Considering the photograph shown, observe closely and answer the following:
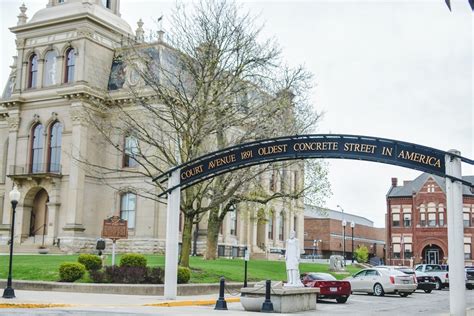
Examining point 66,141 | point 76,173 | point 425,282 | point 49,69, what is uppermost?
point 49,69

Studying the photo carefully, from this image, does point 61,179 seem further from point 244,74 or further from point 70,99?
point 244,74

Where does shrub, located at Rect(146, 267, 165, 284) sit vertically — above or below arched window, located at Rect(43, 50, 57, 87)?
below

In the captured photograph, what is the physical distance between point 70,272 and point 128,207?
3029cm

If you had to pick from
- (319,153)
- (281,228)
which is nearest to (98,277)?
(319,153)

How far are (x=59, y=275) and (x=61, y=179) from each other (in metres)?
29.2

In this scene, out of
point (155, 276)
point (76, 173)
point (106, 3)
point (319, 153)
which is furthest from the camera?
point (106, 3)

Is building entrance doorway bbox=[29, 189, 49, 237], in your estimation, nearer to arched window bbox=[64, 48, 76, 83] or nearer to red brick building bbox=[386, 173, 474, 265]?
arched window bbox=[64, 48, 76, 83]

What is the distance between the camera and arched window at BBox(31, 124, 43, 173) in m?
59.2

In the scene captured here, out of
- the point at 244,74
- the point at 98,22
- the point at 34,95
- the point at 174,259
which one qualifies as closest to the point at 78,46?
the point at 98,22

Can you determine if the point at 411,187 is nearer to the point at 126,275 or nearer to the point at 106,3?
the point at 106,3

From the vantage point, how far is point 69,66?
2290 inches

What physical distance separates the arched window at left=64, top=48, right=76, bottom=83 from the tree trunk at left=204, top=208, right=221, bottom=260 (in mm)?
21962

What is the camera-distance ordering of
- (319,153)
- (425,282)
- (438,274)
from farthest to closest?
1. (438,274)
2. (425,282)
3. (319,153)

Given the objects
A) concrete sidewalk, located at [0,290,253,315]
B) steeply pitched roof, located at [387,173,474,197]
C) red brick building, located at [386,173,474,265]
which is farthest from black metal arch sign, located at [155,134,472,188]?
steeply pitched roof, located at [387,173,474,197]
